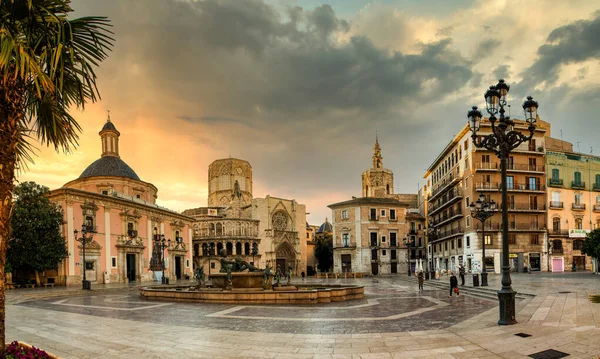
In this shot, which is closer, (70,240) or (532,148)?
(70,240)

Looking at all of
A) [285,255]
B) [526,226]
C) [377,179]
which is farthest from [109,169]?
[377,179]

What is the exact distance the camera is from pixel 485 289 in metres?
22.7

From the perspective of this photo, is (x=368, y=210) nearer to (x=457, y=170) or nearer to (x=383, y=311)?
(x=457, y=170)

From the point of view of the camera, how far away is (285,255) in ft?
236

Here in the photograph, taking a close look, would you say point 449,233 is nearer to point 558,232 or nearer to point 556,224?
point 556,224

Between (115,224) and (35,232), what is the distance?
30.7ft

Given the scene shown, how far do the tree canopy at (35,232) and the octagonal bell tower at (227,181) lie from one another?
149 ft

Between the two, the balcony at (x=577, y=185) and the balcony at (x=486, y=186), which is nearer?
the balcony at (x=486, y=186)

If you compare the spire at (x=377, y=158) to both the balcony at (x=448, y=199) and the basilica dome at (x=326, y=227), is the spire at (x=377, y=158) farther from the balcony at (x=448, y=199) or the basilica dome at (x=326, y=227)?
the balcony at (x=448, y=199)

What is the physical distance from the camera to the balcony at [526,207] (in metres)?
47.5

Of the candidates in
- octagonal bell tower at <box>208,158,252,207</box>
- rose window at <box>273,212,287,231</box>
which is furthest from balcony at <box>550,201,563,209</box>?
octagonal bell tower at <box>208,158,252,207</box>

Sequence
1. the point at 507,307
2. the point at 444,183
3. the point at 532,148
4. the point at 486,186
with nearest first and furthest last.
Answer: the point at 507,307 → the point at 486,186 → the point at 532,148 → the point at 444,183

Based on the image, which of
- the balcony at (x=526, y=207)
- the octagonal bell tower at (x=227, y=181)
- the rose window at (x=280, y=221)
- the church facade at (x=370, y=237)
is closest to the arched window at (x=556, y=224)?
the balcony at (x=526, y=207)

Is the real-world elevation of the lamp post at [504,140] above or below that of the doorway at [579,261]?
above
